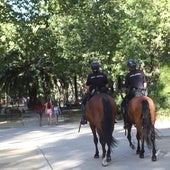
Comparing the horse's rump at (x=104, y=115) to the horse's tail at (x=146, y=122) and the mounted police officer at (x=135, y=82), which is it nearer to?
the horse's tail at (x=146, y=122)

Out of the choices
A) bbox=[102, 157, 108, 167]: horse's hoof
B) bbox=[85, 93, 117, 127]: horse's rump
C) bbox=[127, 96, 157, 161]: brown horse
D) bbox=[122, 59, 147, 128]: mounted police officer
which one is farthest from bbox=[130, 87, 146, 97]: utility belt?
bbox=[102, 157, 108, 167]: horse's hoof

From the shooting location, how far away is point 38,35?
31.4 metres

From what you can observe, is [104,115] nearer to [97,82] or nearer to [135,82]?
[97,82]

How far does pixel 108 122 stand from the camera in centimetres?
1117

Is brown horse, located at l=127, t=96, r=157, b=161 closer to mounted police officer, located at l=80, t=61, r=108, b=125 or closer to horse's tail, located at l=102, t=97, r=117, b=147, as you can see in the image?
horse's tail, located at l=102, t=97, r=117, b=147

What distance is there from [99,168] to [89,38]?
19276mm

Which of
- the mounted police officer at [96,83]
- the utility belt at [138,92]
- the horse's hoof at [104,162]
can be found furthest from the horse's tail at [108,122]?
the utility belt at [138,92]

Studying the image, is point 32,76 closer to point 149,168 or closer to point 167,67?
point 167,67

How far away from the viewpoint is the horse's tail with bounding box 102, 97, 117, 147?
11023 millimetres

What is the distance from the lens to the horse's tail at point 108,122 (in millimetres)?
11023

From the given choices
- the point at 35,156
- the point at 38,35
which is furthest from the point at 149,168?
the point at 38,35

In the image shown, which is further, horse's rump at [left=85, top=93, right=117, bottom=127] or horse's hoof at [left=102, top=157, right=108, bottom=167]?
horse's rump at [left=85, top=93, right=117, bottom=127]

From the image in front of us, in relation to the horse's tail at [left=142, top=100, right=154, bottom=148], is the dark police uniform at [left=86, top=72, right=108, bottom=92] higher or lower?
higher

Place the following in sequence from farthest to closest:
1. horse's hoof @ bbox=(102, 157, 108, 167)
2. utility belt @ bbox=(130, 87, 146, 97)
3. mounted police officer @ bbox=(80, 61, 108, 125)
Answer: utility belt @ bbox=(130, 87, 146, 97) → mounted police officer @ bbox=(80, 61, 108, 125) → horse's hoof @ bbox=(102, 157, 108, 167)
